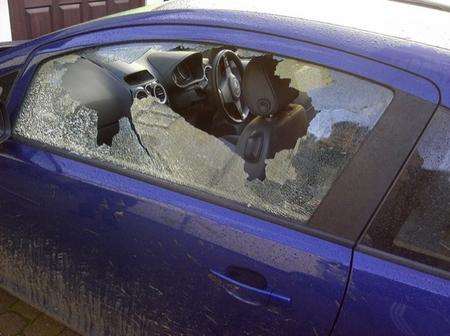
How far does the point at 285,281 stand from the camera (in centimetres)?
131

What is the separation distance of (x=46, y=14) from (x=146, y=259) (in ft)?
15.8

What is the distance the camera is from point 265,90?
1840 millimetres

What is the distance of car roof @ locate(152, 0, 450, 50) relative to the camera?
1400 millimetres

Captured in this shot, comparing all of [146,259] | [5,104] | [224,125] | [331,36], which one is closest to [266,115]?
[224,125]

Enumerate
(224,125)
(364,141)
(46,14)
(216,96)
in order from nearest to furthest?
(364,141)
(224,125)
(216,96)
(46,14)

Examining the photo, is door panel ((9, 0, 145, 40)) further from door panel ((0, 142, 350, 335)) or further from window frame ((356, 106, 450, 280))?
window frame ((356, 106, 450, 280))

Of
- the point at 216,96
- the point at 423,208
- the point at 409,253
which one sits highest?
the point at 423,208

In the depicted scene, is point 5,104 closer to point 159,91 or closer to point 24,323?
point 159,91

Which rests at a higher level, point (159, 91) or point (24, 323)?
point (159, 91)

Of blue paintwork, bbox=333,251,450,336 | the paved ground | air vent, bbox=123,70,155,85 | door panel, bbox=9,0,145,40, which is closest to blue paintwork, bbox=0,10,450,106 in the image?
blue paintwork, bbox=333,251,450,336

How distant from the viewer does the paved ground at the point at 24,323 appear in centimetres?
227

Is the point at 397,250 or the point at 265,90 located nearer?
the point at 397,250

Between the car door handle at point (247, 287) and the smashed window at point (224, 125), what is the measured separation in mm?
196

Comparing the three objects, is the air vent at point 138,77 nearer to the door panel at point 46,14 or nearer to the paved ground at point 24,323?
the paved ground at point 24,323
